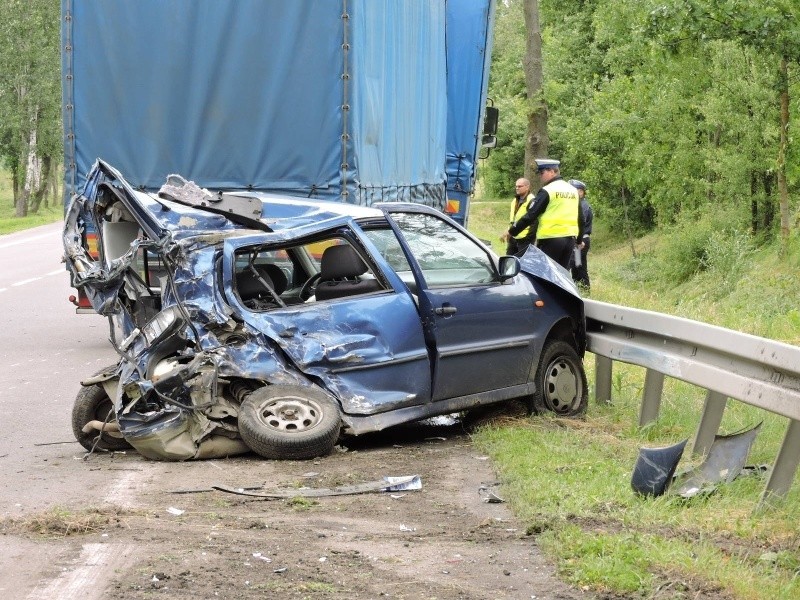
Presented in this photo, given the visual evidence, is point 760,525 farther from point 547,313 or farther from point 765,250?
point 765,250

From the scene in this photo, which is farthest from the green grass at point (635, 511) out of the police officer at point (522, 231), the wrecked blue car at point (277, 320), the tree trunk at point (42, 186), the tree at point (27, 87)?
the tree trunk at point (42, 186)

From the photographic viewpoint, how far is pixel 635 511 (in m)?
6.01

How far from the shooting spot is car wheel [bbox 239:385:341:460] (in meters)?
7.32

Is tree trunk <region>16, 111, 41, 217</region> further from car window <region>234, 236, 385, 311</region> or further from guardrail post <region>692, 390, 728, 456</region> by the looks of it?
guardrail post <region>692, 390, 728, 456</region>

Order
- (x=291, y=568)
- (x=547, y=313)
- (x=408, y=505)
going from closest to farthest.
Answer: (x=291, y=568), (x=408, y=505), (x=547, y=313)

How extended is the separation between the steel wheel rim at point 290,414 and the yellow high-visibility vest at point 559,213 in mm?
7302

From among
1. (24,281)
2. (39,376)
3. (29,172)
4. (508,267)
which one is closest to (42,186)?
(29,172)

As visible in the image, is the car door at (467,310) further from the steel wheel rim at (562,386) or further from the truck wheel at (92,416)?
the truck wheel at (92,416)

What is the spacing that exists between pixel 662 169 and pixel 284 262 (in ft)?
81.2

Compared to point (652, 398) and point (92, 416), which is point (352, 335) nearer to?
point (92, 416)

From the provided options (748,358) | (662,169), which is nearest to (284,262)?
(748,358)

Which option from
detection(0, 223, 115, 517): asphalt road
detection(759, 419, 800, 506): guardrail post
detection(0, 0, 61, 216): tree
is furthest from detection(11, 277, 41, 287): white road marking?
detection(0, 0, 61, 216): tree

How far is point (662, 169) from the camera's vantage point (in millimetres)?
31766

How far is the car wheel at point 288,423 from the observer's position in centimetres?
732
